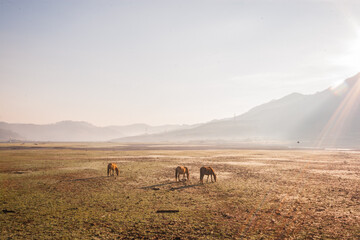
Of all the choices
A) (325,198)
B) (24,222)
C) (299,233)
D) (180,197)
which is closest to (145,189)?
(180,197)

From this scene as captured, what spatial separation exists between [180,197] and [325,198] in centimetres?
1021

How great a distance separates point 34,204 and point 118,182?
808cm

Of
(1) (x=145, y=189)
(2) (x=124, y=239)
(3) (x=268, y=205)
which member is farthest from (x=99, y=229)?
(3) (x=268, y=205)

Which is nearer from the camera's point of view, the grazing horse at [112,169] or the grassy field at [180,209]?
the grassy field at [180,209]

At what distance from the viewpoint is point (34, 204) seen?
14.8 meters

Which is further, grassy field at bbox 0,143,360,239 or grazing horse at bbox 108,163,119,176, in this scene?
grazing horse at bbox 108,163,119,176

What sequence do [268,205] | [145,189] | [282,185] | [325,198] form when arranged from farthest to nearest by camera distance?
1. [282,185]
2. [145,189]
3. [325,198]
4. [268,205]

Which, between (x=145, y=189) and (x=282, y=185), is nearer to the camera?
(x=145, y=189)

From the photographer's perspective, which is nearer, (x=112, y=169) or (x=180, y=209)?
(x=180, y=209)

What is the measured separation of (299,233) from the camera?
10.3 metres

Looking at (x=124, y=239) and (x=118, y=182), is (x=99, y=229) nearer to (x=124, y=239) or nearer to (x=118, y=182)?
(x=124, y=239)

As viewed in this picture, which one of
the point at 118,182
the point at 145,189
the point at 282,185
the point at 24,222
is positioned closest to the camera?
the point at 24,222

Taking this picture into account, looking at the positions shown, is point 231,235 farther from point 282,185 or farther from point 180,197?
point 282,185

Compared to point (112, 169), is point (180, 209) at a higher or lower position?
lower
